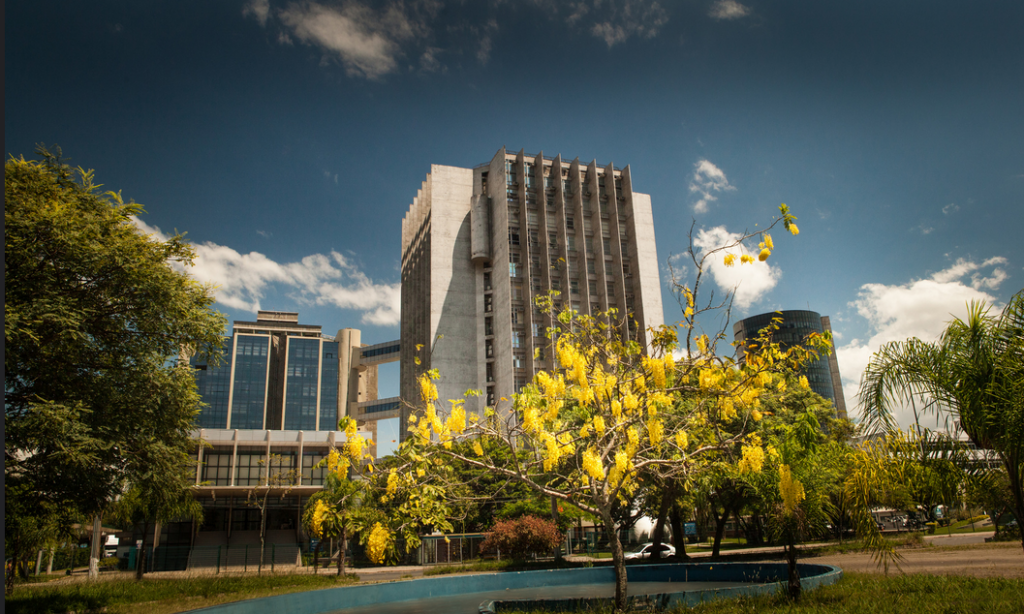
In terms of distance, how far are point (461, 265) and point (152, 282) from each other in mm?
50164

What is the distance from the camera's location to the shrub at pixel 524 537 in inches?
1091

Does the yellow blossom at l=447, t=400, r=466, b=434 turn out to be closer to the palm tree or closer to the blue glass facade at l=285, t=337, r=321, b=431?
the palm tree

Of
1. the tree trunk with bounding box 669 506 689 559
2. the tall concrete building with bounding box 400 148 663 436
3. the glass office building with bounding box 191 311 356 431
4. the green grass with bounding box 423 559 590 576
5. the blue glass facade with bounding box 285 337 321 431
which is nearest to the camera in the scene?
the green grass with bounding box 423 559 590 576

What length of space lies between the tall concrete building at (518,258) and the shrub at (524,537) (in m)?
28.9

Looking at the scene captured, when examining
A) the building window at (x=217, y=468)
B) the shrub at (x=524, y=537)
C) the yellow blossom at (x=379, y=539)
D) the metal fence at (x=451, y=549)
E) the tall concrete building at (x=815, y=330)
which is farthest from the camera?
the tall concrete building at (x=815, y=330)

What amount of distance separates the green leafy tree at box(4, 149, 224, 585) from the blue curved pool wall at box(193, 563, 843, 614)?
4828mm

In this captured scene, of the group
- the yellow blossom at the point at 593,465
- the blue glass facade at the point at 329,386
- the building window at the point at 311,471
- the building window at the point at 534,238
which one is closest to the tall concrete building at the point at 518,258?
the building window at the point at 534,238

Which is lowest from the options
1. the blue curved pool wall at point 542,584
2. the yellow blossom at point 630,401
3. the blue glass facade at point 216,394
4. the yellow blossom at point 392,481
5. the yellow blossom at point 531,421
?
the blue curved pool wall at point 542,584

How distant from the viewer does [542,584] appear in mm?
19562

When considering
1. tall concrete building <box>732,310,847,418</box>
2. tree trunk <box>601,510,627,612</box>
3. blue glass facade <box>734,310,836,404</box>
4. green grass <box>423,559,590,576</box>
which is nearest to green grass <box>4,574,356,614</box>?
green grass <box>423,559,590,576</box>

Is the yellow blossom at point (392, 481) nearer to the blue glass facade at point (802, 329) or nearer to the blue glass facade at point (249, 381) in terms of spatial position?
the blue glass facade at point (249, 381)

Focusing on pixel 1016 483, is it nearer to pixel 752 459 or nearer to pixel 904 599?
pixel 904 599

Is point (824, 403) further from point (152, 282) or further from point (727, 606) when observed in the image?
point (152, 282)

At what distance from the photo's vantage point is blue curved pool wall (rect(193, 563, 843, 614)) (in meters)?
10.3
